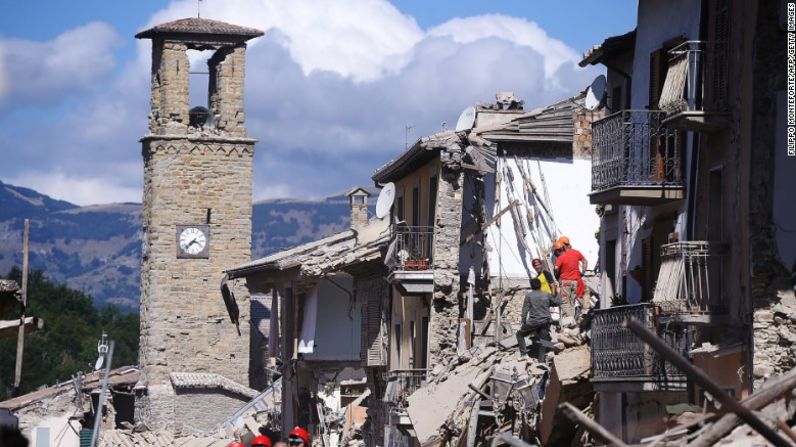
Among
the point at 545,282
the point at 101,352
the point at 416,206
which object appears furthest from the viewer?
the point at 101,352

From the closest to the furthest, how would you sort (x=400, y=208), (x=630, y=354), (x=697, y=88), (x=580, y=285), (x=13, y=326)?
(x=13, y=326)
(x=697, y=88)
(x=630, y=354)
(x=580, y=285)
(x=400, y=208)

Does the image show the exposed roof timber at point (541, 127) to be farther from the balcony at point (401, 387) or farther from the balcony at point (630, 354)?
the balcony at point (630, 354)

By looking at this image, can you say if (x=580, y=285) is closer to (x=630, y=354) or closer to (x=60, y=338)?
(x=630, y=354)

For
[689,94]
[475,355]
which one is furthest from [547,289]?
[689,94]

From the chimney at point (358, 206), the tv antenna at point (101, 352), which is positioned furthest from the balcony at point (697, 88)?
the chimney at point (358, 206)

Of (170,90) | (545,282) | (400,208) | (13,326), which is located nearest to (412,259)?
(400,208)

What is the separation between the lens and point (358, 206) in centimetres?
6338

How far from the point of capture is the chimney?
63.4 metres

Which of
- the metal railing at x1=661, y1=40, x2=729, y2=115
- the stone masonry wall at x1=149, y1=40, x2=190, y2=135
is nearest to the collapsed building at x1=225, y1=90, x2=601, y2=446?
the metal railing at x1=661, y1=40, x2=729, y2=115

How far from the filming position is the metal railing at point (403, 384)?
37781mm

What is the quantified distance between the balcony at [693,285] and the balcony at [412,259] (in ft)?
49.8

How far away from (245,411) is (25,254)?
32.5 m

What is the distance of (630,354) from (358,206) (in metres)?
40.1

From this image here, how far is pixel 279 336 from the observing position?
5612 centimetres
